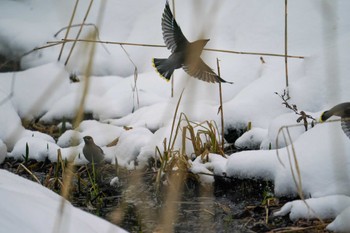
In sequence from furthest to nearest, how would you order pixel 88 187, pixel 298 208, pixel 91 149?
pixel 91 149, pixel 88 187, pixel 298 208

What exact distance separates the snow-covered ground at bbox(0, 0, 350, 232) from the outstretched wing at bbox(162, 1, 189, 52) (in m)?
0.28

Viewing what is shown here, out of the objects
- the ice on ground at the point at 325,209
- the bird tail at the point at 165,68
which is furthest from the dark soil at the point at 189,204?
the bird tail at the point at 165,68

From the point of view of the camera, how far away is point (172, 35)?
2.25 m

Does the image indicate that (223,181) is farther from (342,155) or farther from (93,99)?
(93,99)

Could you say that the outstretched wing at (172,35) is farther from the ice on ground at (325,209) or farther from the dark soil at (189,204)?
the ice on ground at (325,209)

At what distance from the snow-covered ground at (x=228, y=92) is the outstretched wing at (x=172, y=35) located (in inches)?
10.9

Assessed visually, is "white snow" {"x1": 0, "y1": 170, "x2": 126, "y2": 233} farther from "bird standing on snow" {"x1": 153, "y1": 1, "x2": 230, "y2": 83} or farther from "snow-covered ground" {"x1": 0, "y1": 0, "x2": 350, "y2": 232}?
"bird standing on snow" {"x1": 153, "y1": 1, "x2": 230, "y2": 83}

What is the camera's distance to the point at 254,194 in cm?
204

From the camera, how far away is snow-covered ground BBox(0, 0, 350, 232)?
1854mm

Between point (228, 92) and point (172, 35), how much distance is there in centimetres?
103

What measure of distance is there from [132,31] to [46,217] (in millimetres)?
3425

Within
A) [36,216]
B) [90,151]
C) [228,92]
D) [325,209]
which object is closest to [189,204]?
[325,209]

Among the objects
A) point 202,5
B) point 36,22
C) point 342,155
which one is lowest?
point 342,155

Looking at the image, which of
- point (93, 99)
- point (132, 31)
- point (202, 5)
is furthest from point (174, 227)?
point (132, 31)
